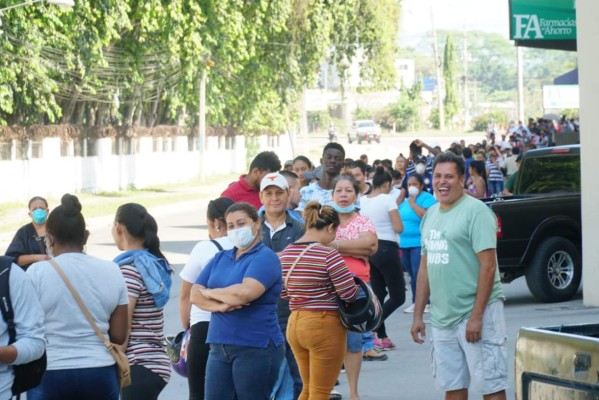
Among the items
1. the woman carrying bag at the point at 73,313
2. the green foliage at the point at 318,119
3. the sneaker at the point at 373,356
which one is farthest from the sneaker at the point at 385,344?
the green foliage at the point at 318,119

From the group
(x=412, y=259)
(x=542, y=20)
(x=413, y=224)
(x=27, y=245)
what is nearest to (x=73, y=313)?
(x=27, y=245)

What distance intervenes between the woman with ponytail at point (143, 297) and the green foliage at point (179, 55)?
23735mm

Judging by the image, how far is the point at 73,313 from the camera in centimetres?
600

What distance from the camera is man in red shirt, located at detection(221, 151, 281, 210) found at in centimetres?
996

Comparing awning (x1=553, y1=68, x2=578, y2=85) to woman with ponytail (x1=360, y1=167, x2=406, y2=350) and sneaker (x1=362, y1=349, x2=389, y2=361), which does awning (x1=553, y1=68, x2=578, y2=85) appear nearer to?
woman with ponytail (x1=360, y1=167, x2=406, y2=350)

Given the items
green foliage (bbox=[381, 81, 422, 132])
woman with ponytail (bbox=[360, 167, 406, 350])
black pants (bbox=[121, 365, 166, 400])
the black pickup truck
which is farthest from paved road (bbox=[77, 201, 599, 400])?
green foliage (bbox=[381, 81, 422, 132])

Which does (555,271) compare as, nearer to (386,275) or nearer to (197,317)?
(386,275)

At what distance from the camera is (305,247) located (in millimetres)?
8047

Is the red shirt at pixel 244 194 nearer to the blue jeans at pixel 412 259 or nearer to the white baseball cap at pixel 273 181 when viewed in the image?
the white baseball cap at pixel 273 181

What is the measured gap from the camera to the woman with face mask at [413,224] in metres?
14.0

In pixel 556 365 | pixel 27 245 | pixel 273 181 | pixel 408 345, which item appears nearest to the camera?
pixel 556 365

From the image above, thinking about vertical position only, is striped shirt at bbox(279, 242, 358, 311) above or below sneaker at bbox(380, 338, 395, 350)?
above

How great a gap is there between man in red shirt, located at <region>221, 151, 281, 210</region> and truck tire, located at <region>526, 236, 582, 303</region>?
5.93m

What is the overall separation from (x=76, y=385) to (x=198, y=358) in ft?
6.14
